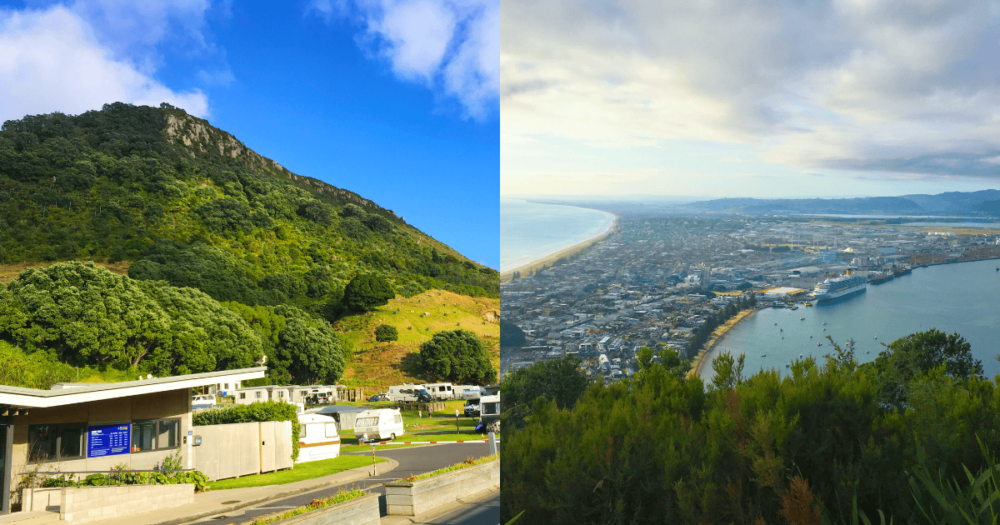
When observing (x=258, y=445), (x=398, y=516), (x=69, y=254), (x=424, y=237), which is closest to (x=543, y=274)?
(x=398, y=516)

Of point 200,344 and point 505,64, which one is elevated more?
point 505,64

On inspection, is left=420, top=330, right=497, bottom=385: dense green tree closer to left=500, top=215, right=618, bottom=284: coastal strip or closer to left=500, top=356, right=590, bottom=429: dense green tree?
left=500, top=215, right=618, bottom=284: coastal strip

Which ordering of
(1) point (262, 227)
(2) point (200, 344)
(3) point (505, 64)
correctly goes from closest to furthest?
(3) point (505, 64) → (2) point (200, 344) → (1) point (262, 227)

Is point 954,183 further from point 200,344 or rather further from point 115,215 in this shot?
point 115,215

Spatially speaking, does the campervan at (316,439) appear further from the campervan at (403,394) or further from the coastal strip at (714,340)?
the campervan at (403,394)

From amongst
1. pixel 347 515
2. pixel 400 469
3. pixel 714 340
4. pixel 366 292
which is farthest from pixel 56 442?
pixel 366 292

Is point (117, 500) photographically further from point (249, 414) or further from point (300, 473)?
point (249, 414)

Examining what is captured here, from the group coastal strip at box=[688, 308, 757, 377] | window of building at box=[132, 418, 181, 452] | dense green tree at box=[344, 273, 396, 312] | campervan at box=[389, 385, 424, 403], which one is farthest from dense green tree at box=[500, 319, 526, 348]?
dense green tree at box=[344, 273, 396, 312]
